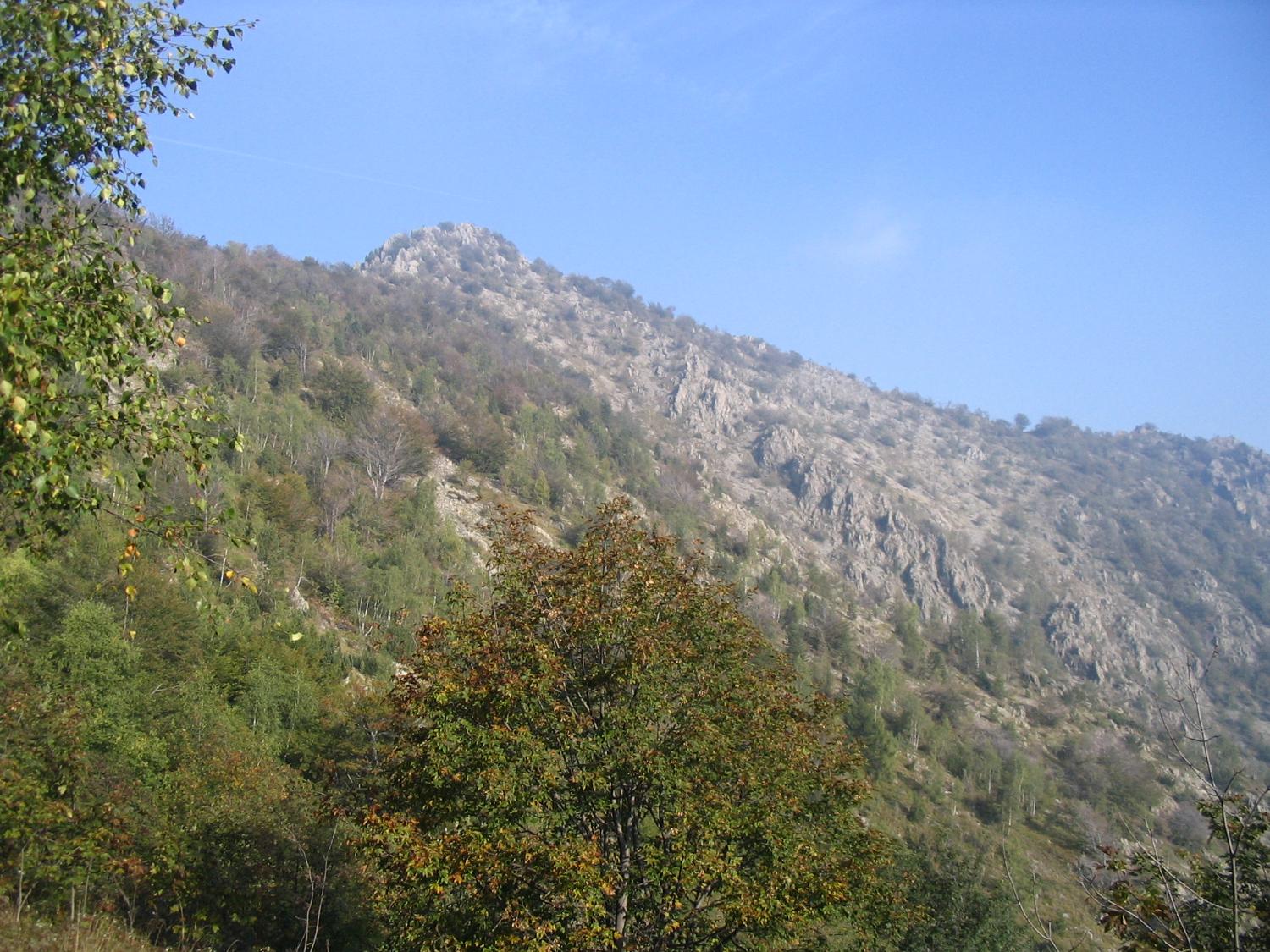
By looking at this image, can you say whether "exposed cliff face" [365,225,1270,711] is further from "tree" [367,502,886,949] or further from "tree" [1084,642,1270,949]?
"tree" [1084,642,1270,949]

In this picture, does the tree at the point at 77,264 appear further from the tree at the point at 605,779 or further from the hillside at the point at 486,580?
the tree at the point at 605,779

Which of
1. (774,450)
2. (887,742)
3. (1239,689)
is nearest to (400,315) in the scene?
(774,450)

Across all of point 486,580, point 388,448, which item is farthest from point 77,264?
point 388,448

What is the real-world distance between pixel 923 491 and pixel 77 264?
6016 inches

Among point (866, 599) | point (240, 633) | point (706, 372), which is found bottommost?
point (240, 633)

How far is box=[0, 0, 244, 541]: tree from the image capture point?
13.5 ft

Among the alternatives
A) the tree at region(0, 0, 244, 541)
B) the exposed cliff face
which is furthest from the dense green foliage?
the exposed cliff face

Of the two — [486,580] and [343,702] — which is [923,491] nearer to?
[343,702]

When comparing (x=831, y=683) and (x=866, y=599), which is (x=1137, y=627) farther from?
(x=831, y=683)

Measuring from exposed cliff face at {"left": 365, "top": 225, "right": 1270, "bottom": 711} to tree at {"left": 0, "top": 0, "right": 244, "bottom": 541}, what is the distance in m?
95.8

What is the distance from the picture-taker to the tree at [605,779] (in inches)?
346

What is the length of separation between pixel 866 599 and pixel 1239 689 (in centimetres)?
6001

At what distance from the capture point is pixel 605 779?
9.63 meters

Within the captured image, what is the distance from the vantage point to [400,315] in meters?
92.1
